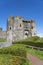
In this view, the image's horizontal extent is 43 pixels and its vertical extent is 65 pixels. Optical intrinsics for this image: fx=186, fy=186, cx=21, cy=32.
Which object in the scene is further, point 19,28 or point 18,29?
point 19,28

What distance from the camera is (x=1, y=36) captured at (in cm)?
7444

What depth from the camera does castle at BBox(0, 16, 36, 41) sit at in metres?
74.1

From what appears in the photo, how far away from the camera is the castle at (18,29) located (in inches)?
2918

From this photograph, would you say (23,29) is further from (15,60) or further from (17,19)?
(15,60)

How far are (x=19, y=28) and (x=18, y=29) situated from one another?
0.59 metres

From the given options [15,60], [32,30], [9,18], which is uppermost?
[9,18]

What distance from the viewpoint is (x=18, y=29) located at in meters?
75.7

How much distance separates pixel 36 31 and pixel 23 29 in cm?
604

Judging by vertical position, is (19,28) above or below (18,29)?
above

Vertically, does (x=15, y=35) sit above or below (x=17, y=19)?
below

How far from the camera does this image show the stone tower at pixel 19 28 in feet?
243

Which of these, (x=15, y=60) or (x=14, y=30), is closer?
(x=15, y=60)

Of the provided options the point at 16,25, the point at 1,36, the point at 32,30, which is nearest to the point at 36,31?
the point at 32,30

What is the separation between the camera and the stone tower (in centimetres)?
7419
